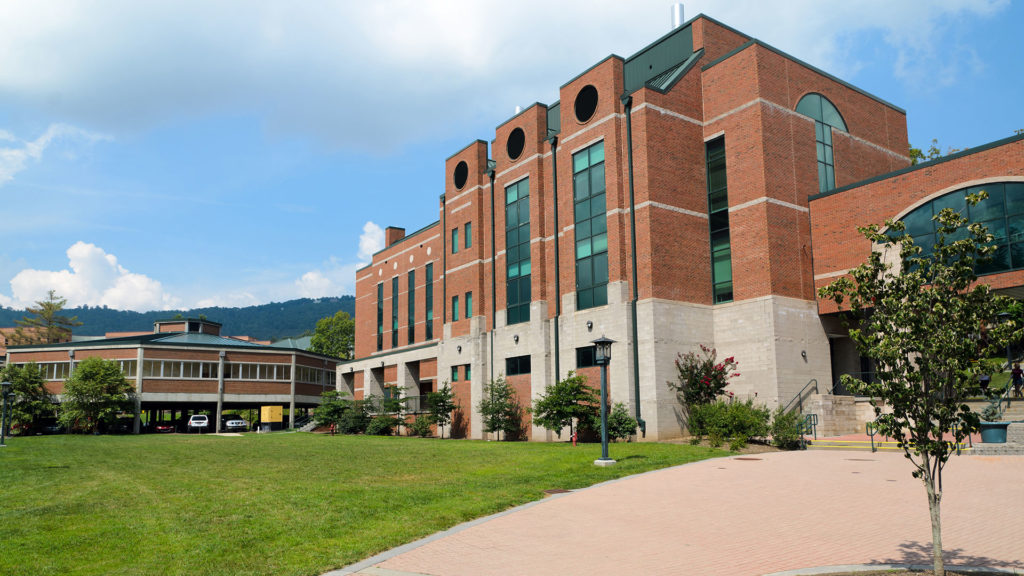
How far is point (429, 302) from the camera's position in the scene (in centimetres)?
5291

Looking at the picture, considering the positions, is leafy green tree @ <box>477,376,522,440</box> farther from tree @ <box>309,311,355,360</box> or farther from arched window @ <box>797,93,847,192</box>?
tree @ <box>309,311,355,360</box>

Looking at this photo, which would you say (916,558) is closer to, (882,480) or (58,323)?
(882,480)

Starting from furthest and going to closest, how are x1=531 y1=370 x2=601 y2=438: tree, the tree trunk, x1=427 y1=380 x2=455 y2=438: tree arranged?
x1=427 y1=380 x2=455 y2=438: tree
x1=531 y1=370 x2=601 y2=438: tree
the tree trunk

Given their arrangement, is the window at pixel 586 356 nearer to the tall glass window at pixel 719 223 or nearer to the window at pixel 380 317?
the tall glass window at pixel 719 223

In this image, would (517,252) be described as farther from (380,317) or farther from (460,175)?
(380,317)

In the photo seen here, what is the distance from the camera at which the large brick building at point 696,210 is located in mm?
28969

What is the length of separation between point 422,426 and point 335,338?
2425 inches

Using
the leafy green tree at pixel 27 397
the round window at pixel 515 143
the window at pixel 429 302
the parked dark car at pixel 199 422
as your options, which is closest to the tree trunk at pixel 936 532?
the round window at pixel 515 143

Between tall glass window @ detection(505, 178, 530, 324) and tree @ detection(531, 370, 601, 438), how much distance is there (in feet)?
23.2

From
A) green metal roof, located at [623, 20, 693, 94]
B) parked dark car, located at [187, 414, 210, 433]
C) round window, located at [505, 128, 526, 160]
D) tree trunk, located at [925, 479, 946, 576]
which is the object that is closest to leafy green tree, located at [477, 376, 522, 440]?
round window, located at [505, 128, 526, 160]

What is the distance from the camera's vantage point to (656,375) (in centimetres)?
2870

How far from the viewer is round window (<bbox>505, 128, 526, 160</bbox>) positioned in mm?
38781

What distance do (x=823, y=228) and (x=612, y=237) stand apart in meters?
9.13

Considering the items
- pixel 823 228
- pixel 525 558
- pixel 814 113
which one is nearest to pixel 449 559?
pixel 525 558
